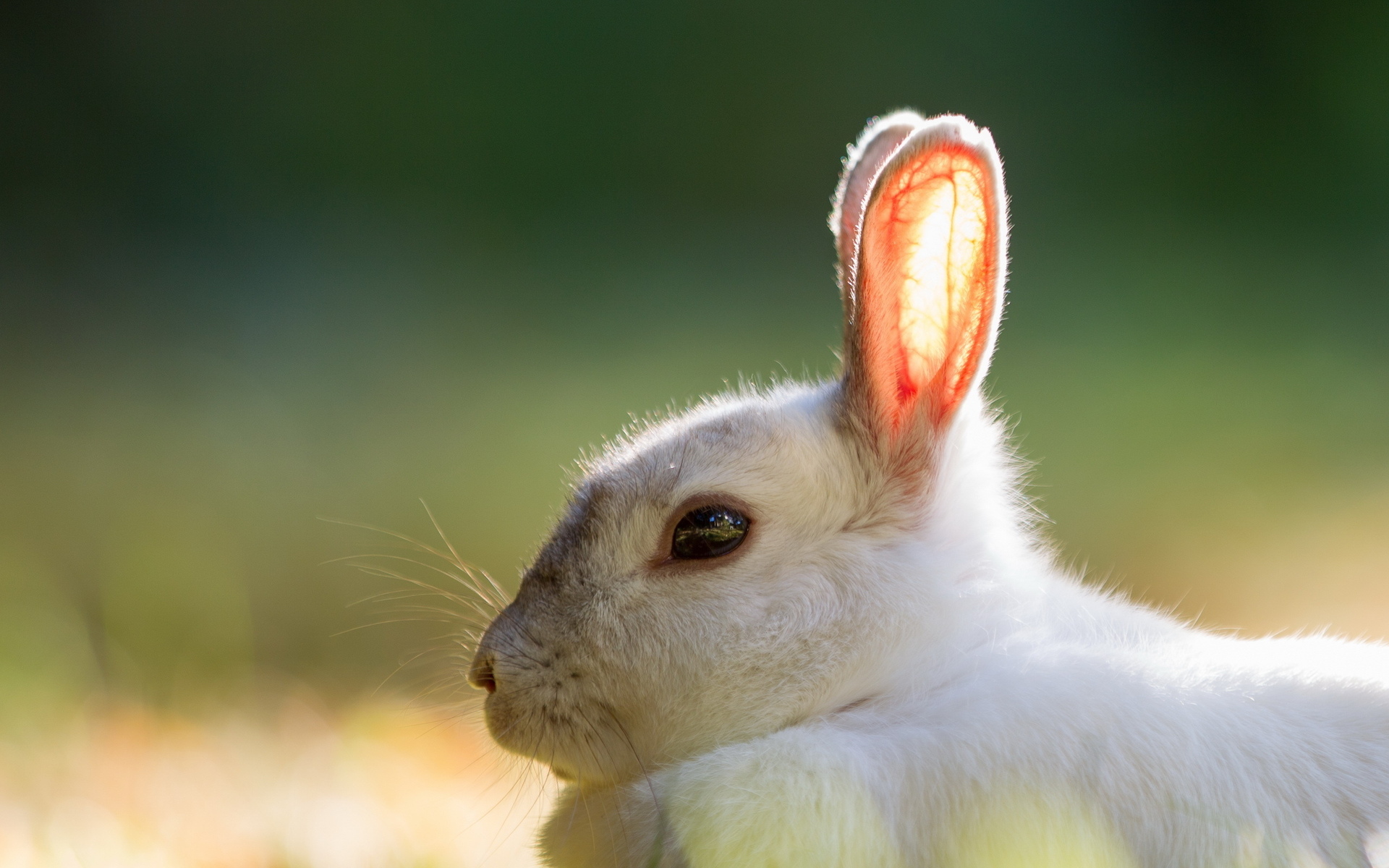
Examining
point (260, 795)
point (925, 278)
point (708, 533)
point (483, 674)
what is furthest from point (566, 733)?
point (260, 795)

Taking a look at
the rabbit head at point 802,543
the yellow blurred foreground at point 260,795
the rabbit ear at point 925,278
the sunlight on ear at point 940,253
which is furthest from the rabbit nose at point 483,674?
the sunlight on ear at point 940,253

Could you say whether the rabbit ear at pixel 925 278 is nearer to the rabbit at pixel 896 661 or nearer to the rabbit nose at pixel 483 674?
the rabbit at pixel 896 661

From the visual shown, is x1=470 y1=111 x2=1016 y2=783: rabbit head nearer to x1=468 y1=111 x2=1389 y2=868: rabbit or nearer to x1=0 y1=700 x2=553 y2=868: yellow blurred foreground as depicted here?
x1=468 y1=111 x2=1389 y2=868: rabbit

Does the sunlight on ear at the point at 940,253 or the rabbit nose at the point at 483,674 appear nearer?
the sunlight on ear at the point at 940,253

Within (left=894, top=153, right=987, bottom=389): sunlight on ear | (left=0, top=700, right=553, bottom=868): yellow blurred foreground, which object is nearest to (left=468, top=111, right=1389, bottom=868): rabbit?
(left=894, top=153, right=987, bottom=389): sunlight on ear

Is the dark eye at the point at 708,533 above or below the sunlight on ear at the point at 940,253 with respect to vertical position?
below

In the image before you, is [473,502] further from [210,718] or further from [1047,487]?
[1047,487]

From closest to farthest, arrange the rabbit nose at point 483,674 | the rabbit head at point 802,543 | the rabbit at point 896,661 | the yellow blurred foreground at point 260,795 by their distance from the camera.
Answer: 1. the rabbit at point 896,661
2. the rabbit head at point 802,543
3. the rabbit nose at point 483,674
4. the yellow blurred foreground at point 260,795

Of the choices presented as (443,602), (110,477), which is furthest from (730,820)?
(110,477)
